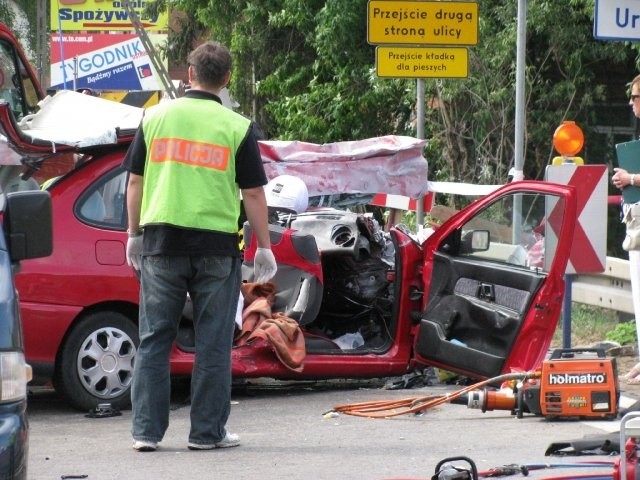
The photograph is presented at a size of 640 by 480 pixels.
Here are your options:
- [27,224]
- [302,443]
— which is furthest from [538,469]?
[27,224]

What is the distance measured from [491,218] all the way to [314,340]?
4.40 feet

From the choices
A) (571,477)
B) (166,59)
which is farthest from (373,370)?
(166,59)

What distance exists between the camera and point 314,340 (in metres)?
9.02

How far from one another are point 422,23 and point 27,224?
27.4 feet

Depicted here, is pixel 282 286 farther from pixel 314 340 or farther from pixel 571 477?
pixel 571 477

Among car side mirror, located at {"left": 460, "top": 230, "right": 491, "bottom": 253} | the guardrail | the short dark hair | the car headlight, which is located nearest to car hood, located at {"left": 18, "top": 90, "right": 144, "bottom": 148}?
the short dark hair

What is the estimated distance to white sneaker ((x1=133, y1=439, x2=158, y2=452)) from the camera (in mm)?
6840

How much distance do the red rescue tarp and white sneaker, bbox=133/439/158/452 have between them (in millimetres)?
3358

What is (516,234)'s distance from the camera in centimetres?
887

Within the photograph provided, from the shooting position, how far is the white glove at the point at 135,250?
7.07 metres

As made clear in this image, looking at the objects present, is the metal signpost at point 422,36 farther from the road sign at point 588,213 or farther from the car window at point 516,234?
the road sign at point 588,213

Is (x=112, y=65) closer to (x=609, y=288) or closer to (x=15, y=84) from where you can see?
Result: (x=15, y=84)

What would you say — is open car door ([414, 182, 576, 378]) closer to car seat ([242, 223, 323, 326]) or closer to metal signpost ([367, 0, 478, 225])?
car seat ([242, 223, 323, 326])

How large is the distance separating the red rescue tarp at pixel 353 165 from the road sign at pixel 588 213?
54.5 inches
